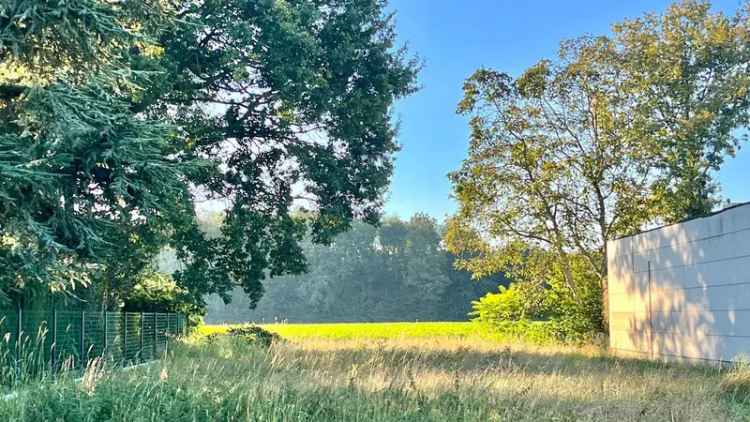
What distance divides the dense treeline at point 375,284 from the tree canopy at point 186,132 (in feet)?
97.1

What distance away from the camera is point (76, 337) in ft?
36.1

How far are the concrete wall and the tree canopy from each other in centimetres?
603

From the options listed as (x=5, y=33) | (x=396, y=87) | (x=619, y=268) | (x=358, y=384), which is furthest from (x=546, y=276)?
(x=5, y=33)

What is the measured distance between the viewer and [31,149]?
8836mm

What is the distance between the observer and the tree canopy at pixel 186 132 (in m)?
8.82

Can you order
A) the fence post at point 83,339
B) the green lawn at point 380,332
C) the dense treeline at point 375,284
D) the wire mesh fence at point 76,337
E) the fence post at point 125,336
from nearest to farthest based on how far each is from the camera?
the wire mesh fence at point 76,337, the fence post at point 83,339, the fence post at point 125,336, the green lawn at point 380,332, the dense treeline at point 375,284

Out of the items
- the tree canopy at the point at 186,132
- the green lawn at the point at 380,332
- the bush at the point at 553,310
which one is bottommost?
the green lawn at the point at 380,332

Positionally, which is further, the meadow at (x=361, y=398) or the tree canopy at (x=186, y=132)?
the tree canopy at (x=186, y=132)

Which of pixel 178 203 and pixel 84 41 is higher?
pixel 84 41

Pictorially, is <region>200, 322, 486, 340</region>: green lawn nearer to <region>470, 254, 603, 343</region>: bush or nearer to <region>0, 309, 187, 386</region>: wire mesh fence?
<region>470, 254, 603, 343</region>: bush

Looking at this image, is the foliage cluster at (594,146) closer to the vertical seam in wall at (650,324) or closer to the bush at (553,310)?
the bush at (553,310)

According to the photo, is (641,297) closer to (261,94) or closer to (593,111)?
(593,111)

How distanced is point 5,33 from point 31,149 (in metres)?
1.47

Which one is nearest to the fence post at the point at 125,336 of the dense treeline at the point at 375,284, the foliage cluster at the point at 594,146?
the foliage cluster at the point at 594,146
